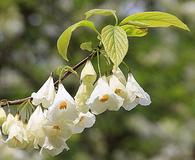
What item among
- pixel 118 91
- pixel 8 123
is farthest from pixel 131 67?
pixel 118 91

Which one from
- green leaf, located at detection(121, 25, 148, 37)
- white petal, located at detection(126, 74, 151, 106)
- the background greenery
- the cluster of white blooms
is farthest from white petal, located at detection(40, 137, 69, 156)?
the background greenery

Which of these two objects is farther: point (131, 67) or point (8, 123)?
point (131, 67)

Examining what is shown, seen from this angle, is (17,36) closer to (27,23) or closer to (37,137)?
(27,23)

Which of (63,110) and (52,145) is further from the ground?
(63,110)

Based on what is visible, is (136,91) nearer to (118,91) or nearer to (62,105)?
(118,91)

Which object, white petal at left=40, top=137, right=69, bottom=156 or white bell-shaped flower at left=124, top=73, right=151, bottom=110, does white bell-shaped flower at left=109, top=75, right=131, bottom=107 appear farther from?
white petal at left=40, top=137, right=69, bottom=156

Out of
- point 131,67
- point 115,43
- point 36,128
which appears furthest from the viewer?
point 131,67

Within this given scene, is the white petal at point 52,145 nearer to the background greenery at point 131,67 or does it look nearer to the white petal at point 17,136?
the white petal at point 17,136
